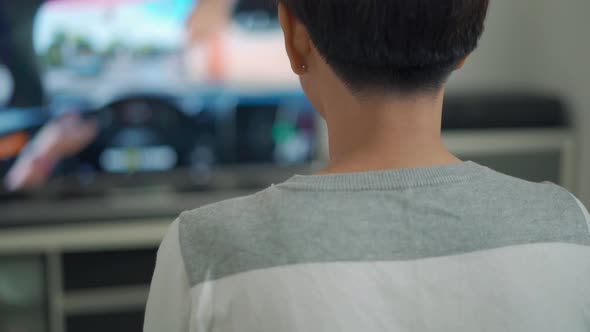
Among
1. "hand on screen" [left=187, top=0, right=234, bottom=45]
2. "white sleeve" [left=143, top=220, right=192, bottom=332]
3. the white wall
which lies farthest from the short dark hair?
the white wall

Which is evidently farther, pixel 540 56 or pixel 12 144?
pixel 540 56

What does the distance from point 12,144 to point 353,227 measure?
238 cm

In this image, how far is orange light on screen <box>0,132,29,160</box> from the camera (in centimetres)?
289

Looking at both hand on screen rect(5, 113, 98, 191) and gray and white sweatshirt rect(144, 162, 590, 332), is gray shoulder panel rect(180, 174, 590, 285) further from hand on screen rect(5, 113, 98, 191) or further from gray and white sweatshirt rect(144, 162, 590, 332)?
hand on screen rect(5, 113, 98, 191)

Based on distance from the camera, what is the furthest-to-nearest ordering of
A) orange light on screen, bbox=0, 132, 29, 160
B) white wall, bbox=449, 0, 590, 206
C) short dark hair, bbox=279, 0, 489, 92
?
white wall, bbox=449, 0, 590, 206 → orange light on screen, bbox=0, 132, 29, 160 → short dark hair, bbox=279, 0, 489, 92

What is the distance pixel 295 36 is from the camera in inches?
33.4

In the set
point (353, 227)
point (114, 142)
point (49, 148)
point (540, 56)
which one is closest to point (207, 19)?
point (114, 142)

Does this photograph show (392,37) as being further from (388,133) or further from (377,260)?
(377,260)

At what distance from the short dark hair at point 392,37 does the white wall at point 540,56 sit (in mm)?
2393

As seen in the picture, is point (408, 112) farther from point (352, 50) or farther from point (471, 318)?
point (471, 318)

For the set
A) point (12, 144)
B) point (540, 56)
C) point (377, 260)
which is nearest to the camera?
point (377, 260)

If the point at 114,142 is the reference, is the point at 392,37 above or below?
above

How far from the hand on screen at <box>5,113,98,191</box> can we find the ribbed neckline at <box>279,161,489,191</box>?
226 centimetres

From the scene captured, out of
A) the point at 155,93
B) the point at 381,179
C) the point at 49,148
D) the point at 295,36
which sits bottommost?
the point at 49,148
